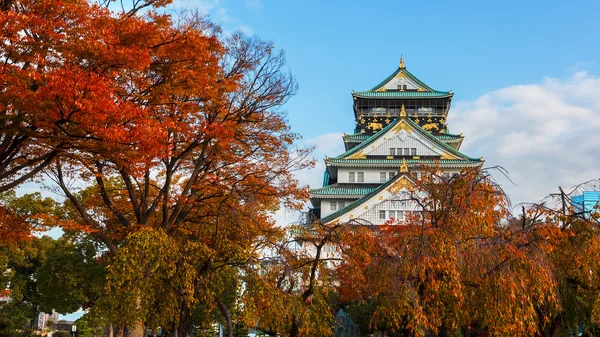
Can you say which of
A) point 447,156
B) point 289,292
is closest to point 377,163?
point 447,156

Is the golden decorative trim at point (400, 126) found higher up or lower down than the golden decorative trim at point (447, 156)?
higher up

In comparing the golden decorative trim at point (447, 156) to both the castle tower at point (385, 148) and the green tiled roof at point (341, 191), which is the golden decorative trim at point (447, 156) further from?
the green tiled roof at point (341, 191)

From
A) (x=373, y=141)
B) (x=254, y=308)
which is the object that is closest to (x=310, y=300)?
(x=254, y=308)

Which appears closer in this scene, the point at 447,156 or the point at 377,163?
the point at 447,156

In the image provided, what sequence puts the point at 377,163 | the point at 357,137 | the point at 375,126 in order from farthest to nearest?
the point at 375,126 → the point at 357,137 → the point at 377,163

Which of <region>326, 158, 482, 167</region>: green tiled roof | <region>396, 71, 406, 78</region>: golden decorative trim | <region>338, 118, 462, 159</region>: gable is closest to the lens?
<region>326, 158, 482, 167</region>: green tiled roof

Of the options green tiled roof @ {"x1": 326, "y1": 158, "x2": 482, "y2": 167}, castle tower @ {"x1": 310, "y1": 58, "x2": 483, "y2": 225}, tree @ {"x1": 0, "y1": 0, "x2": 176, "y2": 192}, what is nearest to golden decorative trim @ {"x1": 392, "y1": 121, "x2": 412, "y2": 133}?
castle tower @ {"x1": 310, "y1": 58, "x2": 483, "y2": 225}

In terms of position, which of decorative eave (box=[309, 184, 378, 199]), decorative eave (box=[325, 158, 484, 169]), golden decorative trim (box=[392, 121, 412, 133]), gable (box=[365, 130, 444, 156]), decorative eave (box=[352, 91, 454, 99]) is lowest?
decorative eave (box=[309, 184, 378, 199])

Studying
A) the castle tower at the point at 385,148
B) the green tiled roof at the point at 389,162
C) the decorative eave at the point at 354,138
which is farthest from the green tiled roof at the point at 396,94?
the green tiled roof at the point at 389,162

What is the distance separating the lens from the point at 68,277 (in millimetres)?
28594

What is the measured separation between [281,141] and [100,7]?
7.04m

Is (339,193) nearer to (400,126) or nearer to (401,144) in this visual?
(401,144)

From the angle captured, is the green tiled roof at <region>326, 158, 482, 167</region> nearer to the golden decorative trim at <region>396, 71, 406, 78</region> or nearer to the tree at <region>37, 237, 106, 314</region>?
the golden decorative trim at <region>396, 71, 406, 78</region>

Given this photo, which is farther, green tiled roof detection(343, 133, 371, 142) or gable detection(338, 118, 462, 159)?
green tiled roof detection(343, 133, 371, 142)
